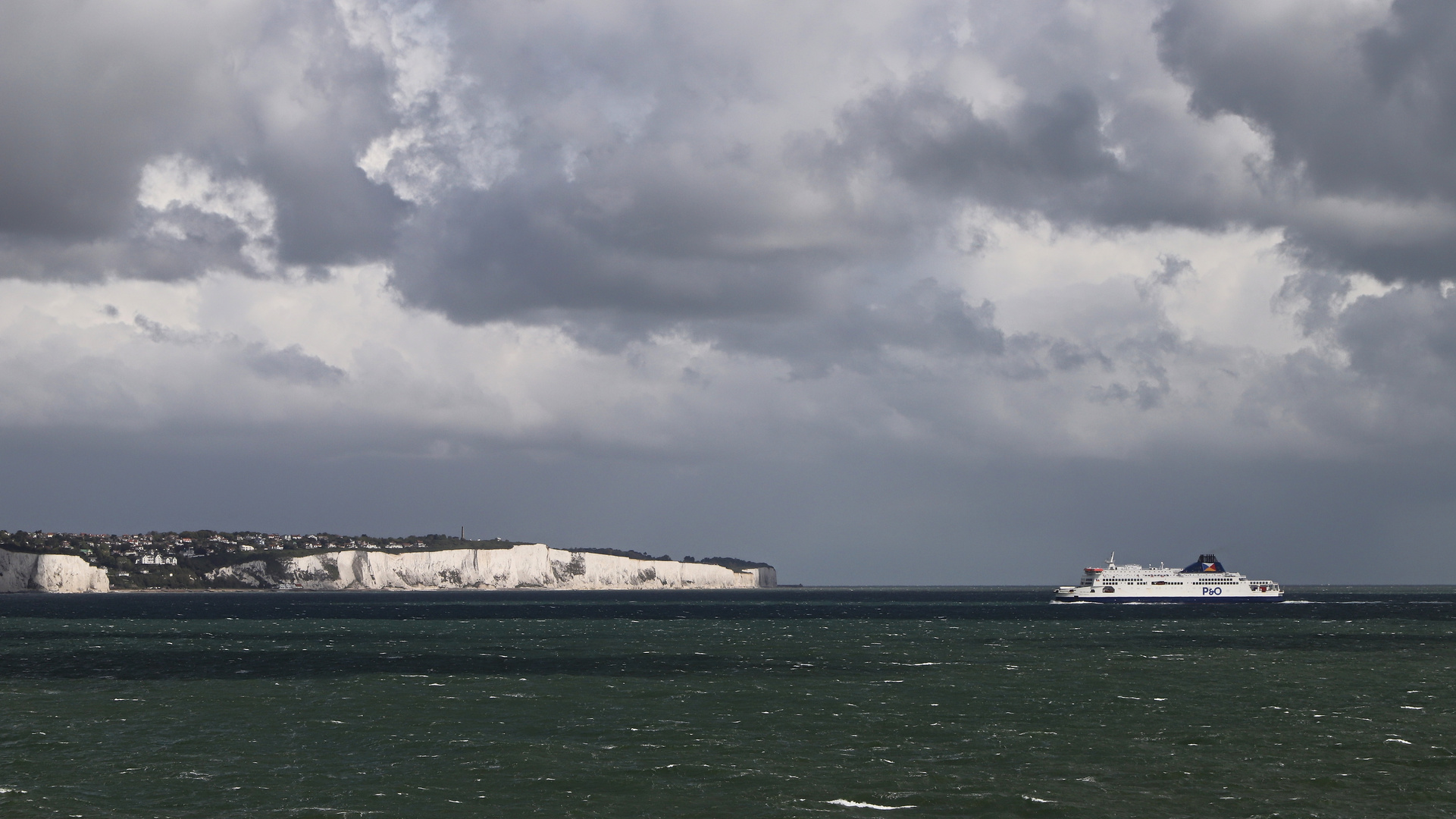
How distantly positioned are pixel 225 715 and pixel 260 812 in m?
24.5

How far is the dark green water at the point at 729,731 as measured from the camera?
39.6 meters

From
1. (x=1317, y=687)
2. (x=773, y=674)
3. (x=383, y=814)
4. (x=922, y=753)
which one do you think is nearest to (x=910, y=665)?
(x=773, y=674)

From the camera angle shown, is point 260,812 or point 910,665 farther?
point 910,665

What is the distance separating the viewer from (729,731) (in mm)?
53906

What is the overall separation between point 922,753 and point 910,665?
39.7m

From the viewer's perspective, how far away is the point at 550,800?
130 feet

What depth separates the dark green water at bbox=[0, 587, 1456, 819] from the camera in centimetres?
3962

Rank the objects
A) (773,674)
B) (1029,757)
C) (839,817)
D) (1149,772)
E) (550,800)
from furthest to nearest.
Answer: (773,674) → (1029,757) → (1149,772) → (550,800) → (839,817)

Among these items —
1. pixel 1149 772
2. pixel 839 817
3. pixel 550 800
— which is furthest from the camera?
pixel 1149 772

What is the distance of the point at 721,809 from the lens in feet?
125

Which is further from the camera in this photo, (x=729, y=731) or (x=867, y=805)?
(x=729, y=731)

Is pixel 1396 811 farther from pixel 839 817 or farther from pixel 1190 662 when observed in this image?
pixel 1190 662

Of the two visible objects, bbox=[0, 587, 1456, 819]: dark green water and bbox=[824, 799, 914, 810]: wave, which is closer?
bbox=[824, 799, 914, 810]: wave

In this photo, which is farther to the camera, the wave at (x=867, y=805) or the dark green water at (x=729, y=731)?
the dark green water at (x=729, y=731)
